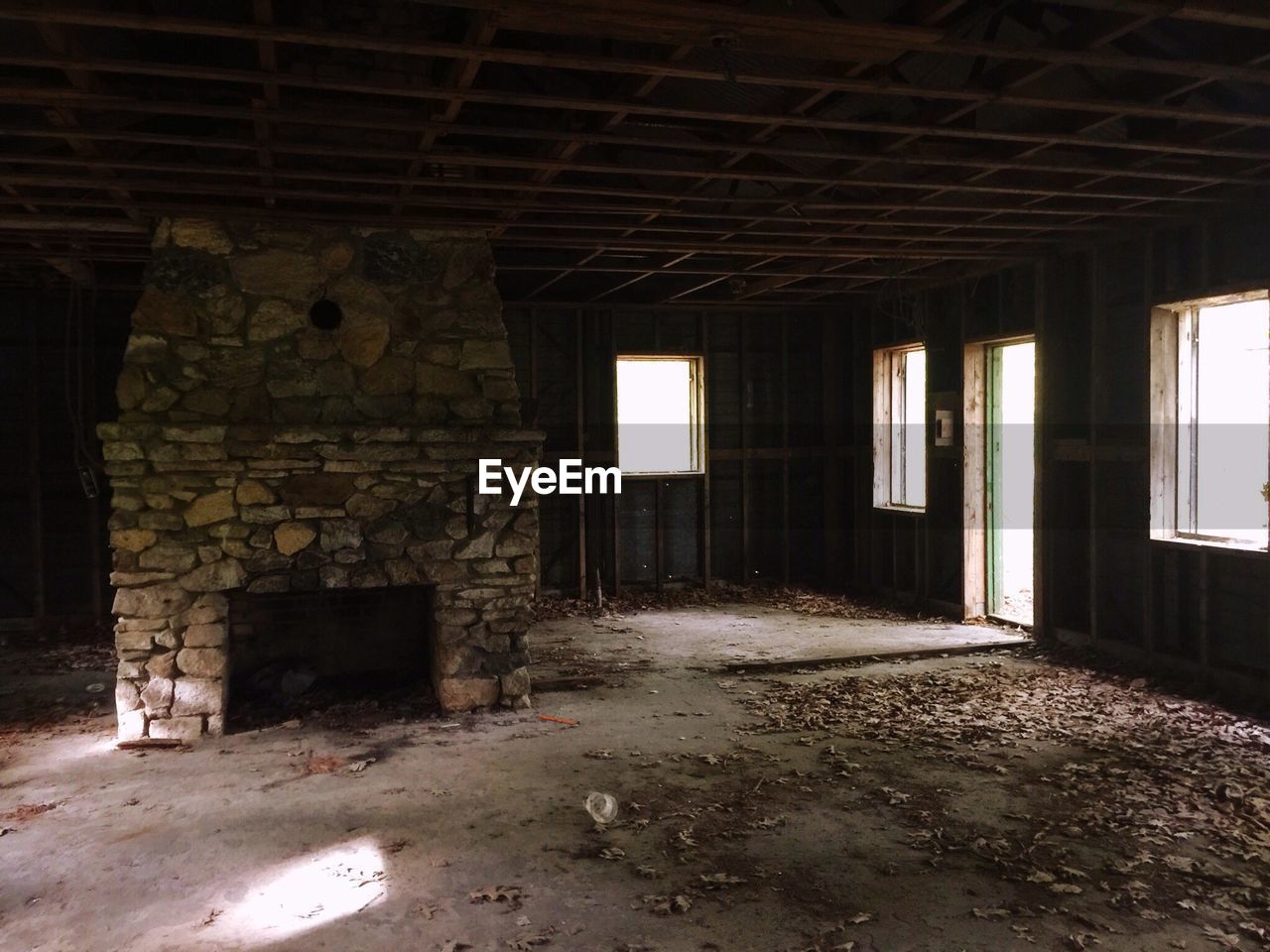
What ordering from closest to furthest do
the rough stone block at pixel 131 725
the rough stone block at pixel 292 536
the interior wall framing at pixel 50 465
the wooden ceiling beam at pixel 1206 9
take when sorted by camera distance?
the wooden ceiling beam at pixel 1206 9 → the rough stone block at pixel 131 725 → the rough stone block at pixel 292 536 → the interior wall framing at pixel 50 465

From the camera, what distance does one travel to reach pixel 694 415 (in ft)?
35.8

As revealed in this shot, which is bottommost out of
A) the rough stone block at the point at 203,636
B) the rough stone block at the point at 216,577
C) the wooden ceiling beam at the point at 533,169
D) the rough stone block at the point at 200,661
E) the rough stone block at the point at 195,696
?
the rough stone block at the point at 195,696

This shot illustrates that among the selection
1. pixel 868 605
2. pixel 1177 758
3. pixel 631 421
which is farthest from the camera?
pixel 631 421

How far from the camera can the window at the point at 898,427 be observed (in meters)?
10.2

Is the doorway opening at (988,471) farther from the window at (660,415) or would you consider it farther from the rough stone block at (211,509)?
the rough stone block at (211,509)

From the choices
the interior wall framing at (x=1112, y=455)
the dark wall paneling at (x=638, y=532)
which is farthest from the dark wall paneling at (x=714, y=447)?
the interior wall framing at (x=1112, y=455)

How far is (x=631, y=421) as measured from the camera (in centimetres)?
1081

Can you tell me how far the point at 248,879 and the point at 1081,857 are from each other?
11.6ft

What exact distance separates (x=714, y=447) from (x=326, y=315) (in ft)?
18.2

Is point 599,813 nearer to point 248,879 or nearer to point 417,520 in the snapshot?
point 248,879

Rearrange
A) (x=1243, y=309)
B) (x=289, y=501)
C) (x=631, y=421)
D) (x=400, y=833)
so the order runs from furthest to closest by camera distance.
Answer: (x=631, y=421)
(x=1243, y=309)
(x=289, y=501)
(x=400, y=833)

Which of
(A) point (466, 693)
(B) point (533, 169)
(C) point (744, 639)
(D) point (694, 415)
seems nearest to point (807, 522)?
(D) point (694, 415)

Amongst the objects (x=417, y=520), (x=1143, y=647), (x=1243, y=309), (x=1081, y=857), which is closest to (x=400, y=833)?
(x=417, y=520)

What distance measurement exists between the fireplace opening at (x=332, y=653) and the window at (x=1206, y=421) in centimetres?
537
